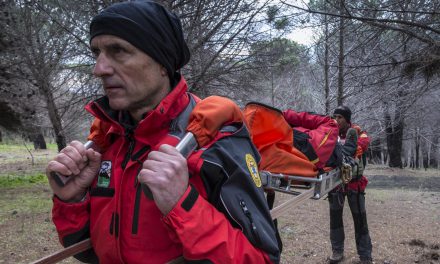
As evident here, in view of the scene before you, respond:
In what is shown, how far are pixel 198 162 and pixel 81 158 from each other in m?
0.48

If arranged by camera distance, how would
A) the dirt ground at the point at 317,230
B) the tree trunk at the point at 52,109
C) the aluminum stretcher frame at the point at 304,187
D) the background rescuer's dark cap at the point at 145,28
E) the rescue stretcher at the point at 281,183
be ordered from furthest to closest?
the tree trunk at the point at 52,109, the dirt ground at the point at 317,230, the aluminum stretcher frame at the point at 304,187, the background rescuer's dark cap at the point at 145,28, the rescue stretcher at the point at 281,183

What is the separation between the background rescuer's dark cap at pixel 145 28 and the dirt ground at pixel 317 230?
4.50 m

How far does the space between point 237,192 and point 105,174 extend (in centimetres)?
53

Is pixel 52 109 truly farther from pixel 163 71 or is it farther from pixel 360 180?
pixel 163 71

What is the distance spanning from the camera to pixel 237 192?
1.32 meters

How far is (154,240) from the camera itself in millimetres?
1344

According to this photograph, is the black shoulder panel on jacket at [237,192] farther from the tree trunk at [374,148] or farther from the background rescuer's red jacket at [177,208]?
the tree trunk at [374,148]

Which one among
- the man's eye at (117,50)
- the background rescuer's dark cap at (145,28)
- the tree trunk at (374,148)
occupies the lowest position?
the man's eye at (117,50)

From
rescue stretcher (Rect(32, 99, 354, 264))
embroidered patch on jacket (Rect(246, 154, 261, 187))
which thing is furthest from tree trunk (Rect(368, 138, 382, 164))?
embroidered patch on jacket (Rect(246, 154, 261, 187))

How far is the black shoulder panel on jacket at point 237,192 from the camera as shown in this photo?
1299 millimetres

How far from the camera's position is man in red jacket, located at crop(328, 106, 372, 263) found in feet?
18.8

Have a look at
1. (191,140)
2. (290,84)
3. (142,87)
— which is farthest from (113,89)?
(290,84)

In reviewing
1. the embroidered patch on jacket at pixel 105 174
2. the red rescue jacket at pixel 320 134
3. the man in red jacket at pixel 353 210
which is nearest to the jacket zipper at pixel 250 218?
the embroidered patch on jacket at pixel 105 174

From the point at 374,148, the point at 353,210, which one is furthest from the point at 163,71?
the point at 374,148
